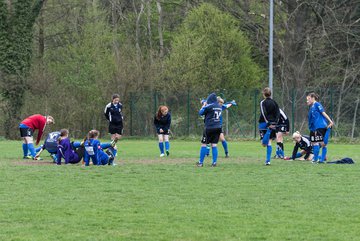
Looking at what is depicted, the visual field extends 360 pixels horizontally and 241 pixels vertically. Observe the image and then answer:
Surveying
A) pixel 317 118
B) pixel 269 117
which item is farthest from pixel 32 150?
pixel 317 118

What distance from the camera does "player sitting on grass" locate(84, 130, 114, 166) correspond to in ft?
61.4

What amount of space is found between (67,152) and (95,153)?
957 mm

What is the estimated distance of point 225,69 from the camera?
43.3 metres

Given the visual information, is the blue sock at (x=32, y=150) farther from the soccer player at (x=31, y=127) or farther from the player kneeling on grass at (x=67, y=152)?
the player kneeling on grass at (x=67, y=152)

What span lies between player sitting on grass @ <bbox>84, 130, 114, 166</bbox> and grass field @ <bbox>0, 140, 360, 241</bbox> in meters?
0.80

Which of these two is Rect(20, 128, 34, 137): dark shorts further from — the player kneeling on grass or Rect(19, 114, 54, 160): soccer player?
the player kneeling on grass

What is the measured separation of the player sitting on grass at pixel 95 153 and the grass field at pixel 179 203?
2.63ft

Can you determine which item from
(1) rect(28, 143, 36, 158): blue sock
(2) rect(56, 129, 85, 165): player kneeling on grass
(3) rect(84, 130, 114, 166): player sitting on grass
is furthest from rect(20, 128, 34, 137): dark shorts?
(3) rect(84, 130, 114, 166): player sitting on grass

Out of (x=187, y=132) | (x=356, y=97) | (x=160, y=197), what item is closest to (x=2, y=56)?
(x=187, y=132)

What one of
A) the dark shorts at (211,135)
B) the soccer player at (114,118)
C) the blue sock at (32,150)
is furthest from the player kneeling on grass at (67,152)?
the dark shorts at (211,135)

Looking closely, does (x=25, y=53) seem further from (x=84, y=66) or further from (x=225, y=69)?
(x=225, y=69)

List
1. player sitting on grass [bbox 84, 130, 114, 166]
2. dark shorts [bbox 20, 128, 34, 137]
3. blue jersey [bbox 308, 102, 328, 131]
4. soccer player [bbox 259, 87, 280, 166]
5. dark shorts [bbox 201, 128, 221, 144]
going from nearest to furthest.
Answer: dark shorts [bbox 201, 128, 221, 144] → player sitting on grass [bbox 84, 130, 114, 166] → soccer player [bbox 259, 87, 280, 166] → blue jersey [bbox 308, 102, 328, 131] → dark shorts [bbox 20, 128, 34, 137]

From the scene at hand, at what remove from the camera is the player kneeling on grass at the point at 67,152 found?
19594 millimetres

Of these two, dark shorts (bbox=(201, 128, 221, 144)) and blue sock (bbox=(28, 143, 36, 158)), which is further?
blue sock (bbox=(28, 143, 36, 158))
